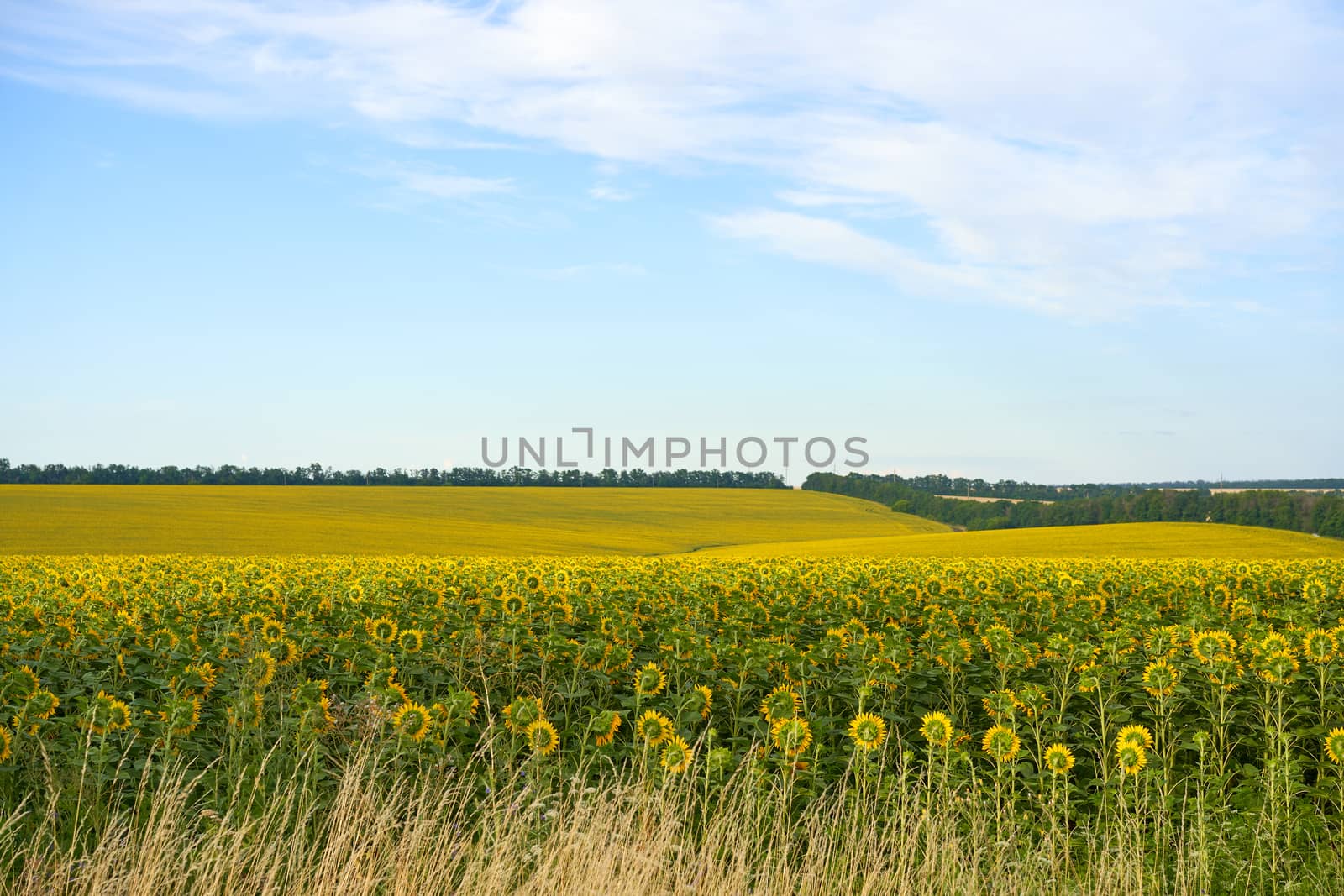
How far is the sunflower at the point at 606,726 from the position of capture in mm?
6648

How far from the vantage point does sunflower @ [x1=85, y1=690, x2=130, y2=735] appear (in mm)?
6500

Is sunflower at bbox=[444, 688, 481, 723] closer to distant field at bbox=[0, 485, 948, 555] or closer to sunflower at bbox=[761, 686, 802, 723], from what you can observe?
sunflower at bbox=[761, 686, 802, 723]

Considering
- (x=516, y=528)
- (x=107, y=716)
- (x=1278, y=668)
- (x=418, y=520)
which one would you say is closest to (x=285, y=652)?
(x=107, y=716)

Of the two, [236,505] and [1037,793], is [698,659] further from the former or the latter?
[236,505]

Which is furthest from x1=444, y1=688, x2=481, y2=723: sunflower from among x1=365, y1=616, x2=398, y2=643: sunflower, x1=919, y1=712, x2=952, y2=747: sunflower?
x1=919, y1=712, x2=952, y2=747: sunflower

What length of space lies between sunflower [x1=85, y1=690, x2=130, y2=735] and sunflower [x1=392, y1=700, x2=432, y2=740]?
1743 mm

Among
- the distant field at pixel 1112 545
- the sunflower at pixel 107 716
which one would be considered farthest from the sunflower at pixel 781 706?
the distant field at pixel 1112 545

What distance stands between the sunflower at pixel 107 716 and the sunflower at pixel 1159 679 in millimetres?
7218

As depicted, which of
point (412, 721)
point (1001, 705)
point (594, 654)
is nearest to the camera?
point (412, 721)

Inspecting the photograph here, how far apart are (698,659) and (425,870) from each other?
284cm

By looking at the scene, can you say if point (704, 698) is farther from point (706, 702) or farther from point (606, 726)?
point (606, 726)

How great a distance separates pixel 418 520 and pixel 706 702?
61.9 meters

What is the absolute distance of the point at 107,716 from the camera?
21.4 feet

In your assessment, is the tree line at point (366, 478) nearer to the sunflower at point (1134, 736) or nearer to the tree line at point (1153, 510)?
the tree line at point (1153, 510)
